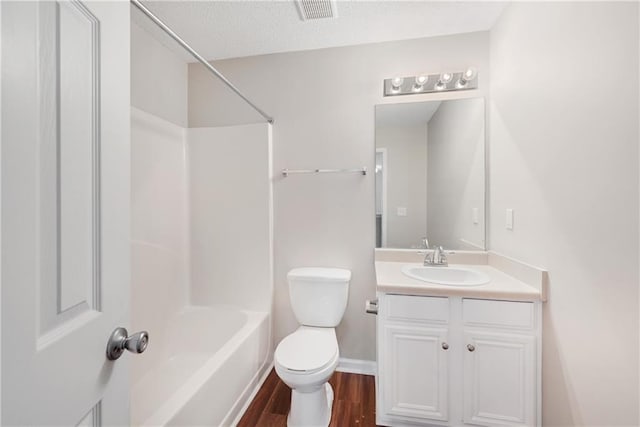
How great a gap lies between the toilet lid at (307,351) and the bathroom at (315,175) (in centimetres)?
35

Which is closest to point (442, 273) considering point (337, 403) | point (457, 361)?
point (457, 361)

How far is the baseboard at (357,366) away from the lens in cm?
212

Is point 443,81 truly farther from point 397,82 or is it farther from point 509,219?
point 509,219

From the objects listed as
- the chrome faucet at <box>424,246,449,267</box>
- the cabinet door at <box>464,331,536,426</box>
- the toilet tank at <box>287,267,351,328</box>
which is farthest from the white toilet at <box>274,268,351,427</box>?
the cabinet door at <box>464,331,536,426</box>

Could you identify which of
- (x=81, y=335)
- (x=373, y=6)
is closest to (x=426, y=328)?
(x=81, y=335)

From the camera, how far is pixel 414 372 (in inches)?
59.7

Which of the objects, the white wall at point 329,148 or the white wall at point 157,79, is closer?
the white wall at point 157,79

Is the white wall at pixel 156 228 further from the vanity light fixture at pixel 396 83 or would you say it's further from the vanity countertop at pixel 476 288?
the vanity light fixture at pixel 396 83

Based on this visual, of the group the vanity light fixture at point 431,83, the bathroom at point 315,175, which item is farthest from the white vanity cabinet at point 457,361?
the vanity light fixture at point 431,83

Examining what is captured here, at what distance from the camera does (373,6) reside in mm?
1680

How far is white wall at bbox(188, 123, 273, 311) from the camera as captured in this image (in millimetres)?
2156

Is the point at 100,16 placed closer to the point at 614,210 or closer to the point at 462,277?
the point at 614,210

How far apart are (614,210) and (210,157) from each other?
2258 millimetres

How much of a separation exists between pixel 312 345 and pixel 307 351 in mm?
72
